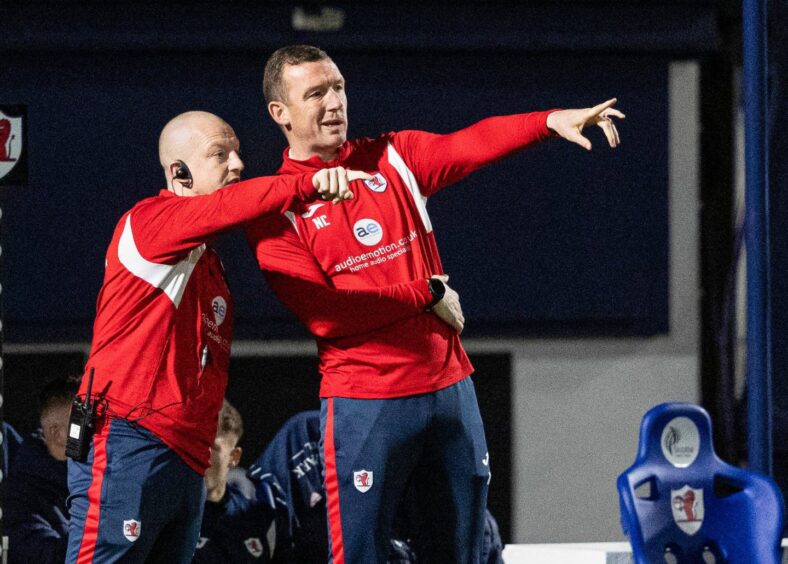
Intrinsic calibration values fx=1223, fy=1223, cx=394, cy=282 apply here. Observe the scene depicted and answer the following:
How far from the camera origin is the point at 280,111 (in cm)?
344

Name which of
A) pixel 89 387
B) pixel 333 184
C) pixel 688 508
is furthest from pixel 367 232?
pixel 688 508

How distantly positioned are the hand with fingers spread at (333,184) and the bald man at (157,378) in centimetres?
27

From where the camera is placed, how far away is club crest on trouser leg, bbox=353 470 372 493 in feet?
10.6

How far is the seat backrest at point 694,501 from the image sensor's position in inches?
158

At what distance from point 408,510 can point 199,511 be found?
1731 mm

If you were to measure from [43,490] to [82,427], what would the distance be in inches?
64.4

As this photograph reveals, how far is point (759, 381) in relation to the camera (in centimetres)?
438

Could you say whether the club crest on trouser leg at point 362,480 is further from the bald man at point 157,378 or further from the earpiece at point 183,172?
the earpiece at point 183,172

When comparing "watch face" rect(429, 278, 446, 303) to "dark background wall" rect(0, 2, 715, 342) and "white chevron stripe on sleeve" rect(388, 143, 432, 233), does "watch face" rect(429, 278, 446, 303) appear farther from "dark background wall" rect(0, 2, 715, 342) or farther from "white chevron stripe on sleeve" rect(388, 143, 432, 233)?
"dark background wall" rect(0, 2, 715, 342)

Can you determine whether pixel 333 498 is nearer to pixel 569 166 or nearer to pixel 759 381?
pixel 759 381

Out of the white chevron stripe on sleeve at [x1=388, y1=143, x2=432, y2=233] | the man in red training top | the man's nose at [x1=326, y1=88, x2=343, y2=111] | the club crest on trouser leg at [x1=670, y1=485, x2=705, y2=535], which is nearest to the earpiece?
the man in red training top

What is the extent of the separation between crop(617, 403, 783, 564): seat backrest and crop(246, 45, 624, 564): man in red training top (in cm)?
89

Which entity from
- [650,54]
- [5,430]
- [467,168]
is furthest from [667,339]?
[5,430]

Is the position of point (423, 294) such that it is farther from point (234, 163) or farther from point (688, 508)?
point (688, 508)
